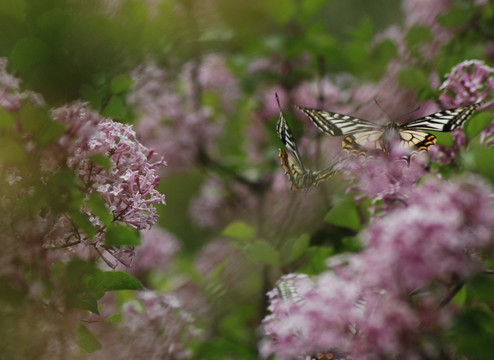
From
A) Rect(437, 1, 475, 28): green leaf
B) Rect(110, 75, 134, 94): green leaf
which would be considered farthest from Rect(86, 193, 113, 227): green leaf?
Rect(437, 1, 475, 28): green leaf

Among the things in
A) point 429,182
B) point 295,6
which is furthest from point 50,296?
point 295,6

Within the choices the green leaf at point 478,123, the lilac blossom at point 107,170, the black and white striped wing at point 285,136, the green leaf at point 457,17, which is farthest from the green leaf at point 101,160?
the green leaf at point 457,17

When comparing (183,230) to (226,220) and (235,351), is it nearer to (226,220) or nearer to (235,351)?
(226,220)

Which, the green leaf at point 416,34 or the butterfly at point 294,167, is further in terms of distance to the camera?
the green leaf at point 416,34

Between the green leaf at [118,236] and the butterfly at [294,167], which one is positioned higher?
the green leaf at [118,236]

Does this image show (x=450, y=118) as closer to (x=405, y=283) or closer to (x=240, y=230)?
(x=405, y=283)

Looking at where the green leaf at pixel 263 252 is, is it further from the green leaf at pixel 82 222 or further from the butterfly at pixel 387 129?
the green leaf at pixel 82 222

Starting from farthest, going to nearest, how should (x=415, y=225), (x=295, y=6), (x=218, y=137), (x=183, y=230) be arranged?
(x=183, y=230), (x=218, y=137), (x=295, y=6), (x=415, y=225)

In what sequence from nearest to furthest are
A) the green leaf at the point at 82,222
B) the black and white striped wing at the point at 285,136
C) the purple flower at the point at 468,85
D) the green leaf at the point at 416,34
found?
the green leaf at the point at 82,222, the purple flower at the point at 468,85, the black and white striped wing at the point at 285,136, the green leaf at the point at 416,34
